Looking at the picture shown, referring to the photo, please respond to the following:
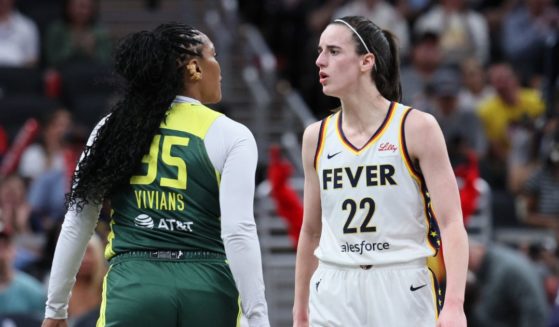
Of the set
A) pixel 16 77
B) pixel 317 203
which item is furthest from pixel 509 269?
pixel 16 77

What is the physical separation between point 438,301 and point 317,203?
73cm

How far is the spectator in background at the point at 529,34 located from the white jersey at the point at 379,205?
10759 millimetres

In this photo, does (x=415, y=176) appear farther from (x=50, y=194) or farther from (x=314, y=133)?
(x=50, y=194)

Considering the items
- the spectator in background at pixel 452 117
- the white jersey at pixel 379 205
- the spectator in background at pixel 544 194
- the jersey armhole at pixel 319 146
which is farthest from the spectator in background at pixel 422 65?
the white jersey at pixel 379 205

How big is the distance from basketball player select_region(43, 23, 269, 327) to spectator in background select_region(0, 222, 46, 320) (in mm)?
3943

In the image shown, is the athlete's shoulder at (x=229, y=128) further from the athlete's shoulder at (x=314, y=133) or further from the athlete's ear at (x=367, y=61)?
the athlete's ear at (x=367, y=61)

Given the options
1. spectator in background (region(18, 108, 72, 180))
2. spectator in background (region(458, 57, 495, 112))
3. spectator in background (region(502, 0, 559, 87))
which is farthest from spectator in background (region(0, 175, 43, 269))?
spectator in background (region(502, 0, 559, 87))

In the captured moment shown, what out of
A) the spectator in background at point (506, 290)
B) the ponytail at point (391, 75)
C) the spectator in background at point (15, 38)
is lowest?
the spectator in background at point (506, 290)

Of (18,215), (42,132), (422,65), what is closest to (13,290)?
(18,215)

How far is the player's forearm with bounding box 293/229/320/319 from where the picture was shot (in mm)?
5758

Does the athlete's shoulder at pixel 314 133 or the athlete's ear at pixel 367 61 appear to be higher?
the athlete's ear at pixel 367 61

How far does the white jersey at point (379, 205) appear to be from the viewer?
18.0 feet

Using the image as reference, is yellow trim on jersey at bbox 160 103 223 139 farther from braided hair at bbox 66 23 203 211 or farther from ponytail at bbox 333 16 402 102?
ponytail at bbox 333 16 402 102

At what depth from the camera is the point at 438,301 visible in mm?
5496
